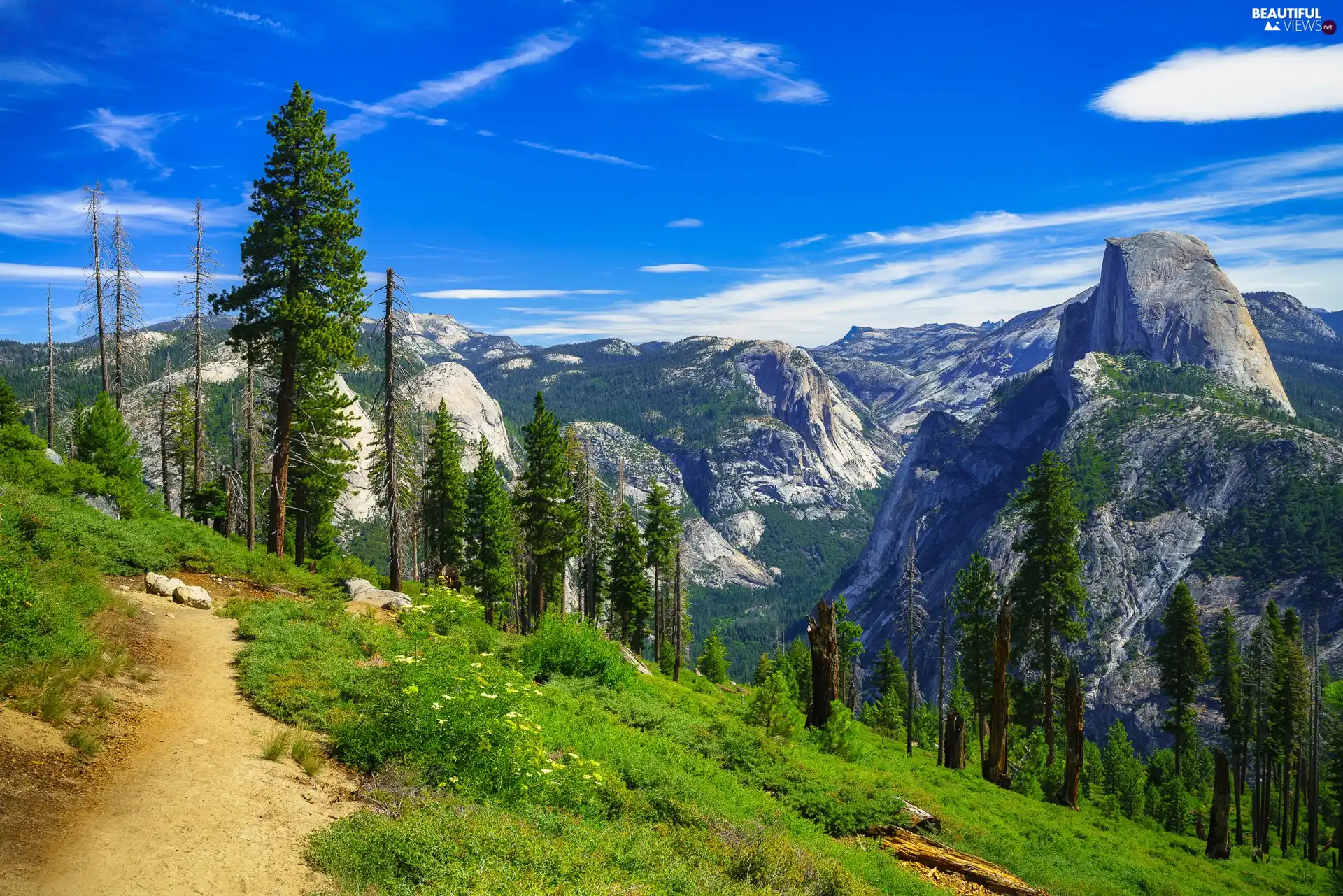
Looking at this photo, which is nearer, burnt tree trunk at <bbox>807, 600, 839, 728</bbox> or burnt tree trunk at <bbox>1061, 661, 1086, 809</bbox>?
burnt tree trunk at <bbox>807, 600, 839, 728</bbox>

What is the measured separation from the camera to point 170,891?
656 centimetres

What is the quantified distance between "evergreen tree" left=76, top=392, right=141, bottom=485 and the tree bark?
915 centimetres

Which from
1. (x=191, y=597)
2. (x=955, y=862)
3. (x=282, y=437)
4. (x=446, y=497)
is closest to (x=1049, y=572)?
(x=955, y=862)

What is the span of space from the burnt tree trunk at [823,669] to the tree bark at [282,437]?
19.1 meters

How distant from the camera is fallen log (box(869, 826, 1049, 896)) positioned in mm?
12961

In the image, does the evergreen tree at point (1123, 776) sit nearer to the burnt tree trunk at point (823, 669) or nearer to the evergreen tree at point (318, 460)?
the burnt tree trunk at point (823, 669)

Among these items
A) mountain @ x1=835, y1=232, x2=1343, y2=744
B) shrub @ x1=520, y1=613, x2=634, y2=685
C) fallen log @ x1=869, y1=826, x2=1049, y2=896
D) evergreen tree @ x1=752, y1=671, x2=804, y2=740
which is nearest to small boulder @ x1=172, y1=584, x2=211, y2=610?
shrub @ x1=520, y1=613, x2=634, y2=685

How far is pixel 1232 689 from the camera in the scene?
4856cm

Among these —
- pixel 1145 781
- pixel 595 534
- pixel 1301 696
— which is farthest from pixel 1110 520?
pixel 595 534

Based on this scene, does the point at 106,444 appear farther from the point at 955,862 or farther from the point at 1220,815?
the point at 1220,815

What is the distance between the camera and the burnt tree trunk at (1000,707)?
27125 mm

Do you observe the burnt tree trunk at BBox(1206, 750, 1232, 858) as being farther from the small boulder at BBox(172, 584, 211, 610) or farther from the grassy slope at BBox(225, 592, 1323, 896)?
the small boulder at BBox(172, 584, 211, 610)

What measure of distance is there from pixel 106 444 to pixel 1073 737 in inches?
1649

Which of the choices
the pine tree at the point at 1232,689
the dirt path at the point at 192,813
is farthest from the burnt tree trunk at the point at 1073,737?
the pine tree at the point at 1232,689
